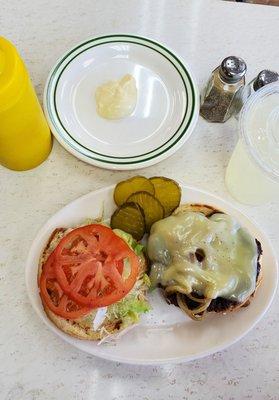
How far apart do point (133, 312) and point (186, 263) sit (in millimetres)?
175

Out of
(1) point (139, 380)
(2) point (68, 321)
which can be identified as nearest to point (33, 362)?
(2) point (68, 321)

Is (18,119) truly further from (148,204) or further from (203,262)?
(203,262)

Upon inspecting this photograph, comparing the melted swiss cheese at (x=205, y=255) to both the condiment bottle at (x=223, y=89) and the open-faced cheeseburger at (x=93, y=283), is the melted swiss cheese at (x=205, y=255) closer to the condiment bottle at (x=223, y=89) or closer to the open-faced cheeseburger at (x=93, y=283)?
the open-faced cheeseburger at (x=93, y=283)

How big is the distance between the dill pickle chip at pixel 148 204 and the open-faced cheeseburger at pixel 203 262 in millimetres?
34

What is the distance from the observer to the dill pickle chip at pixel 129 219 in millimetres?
1254

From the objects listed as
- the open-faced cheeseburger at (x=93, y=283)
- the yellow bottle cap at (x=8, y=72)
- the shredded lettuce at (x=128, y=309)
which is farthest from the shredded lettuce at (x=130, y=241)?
the yellow bottle cap at (x=8, y=72)

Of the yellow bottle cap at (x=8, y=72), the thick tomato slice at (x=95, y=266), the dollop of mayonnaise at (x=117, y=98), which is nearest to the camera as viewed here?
the yellow bottle cap at (x=8, y=72)

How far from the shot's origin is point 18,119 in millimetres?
1111

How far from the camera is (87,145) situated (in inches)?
52.9

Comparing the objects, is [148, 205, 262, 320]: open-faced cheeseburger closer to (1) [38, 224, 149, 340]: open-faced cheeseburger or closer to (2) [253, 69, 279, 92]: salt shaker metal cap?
(1) [38, 224, 149, 340]: open-faced cheeseburger

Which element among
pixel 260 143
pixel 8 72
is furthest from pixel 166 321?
pixel 8 72

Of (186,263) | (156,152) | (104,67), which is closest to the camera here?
(186,263)

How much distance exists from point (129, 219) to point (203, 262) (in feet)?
0.71

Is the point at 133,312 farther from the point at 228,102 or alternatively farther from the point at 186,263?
the point at 228,102
